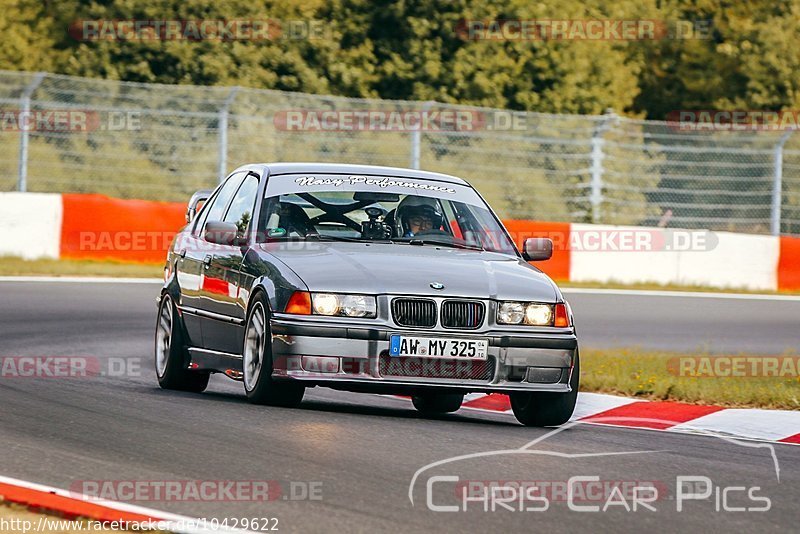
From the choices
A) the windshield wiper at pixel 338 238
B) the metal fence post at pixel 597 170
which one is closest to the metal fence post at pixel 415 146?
the metal fence post at pixel 597 170

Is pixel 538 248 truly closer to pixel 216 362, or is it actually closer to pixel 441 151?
pixel 216 362

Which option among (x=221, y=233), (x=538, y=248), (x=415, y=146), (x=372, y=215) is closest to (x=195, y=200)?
(x=221, y=233)

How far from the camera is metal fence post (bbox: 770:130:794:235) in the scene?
81.4ft

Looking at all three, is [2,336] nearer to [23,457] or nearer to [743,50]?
[23,457]

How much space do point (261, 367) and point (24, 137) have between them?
15.1 meters

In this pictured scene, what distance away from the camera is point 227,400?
10.0 metres

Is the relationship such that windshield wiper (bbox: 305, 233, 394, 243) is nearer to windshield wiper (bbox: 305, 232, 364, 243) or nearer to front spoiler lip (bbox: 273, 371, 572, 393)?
windshield wiper (bbox: 305, 232, 364, 243)

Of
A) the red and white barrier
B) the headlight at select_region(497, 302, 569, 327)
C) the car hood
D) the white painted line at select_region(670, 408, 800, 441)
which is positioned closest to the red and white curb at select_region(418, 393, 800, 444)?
the white painted line at select_region(670, 408, 800, 441)

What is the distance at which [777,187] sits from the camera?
2492 centimetres

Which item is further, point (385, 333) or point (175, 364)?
point (175, 364)

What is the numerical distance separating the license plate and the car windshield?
3.91 ft

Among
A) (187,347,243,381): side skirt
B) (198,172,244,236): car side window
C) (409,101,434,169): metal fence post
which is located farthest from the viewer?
(409,101,434,169): metal fence post

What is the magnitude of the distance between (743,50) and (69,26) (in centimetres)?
1719

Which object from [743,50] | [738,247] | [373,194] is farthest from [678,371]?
[743,50]
